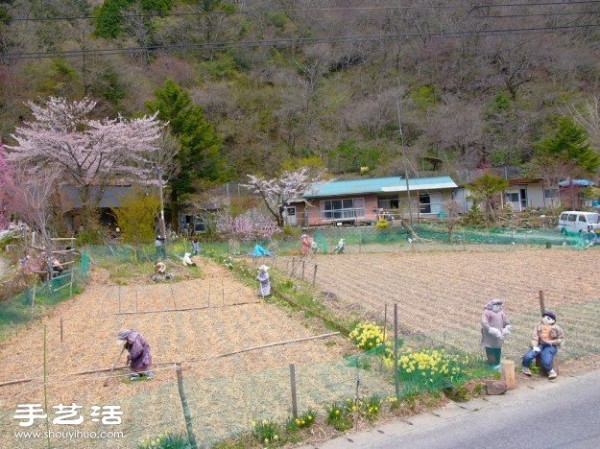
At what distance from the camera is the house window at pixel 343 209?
3538 centimetres

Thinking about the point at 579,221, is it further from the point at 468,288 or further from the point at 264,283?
the point at 264,283

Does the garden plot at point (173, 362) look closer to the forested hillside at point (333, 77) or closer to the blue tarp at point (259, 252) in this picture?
the blue tarp at point (259, 252)

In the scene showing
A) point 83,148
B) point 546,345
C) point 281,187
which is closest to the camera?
point 546,345

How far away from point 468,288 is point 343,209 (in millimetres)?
21244

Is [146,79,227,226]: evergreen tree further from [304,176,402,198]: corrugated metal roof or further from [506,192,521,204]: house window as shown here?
[506,192,521,204]: house window

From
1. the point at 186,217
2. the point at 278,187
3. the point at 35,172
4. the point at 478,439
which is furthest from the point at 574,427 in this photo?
the point at 186,217

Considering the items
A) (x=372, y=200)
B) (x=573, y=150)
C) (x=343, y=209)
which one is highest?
(x=573, y=150)

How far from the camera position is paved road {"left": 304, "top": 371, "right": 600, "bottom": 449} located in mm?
5797

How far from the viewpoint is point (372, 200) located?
35188mm

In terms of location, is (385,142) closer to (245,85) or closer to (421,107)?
(421,107)

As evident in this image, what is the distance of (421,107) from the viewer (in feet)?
148

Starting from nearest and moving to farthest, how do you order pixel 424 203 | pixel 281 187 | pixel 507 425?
pixel 507 425, pixel 281 187, pixel 424 203

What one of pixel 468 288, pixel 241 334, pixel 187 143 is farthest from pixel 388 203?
pixel 241 334

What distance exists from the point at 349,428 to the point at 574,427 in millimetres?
2253
